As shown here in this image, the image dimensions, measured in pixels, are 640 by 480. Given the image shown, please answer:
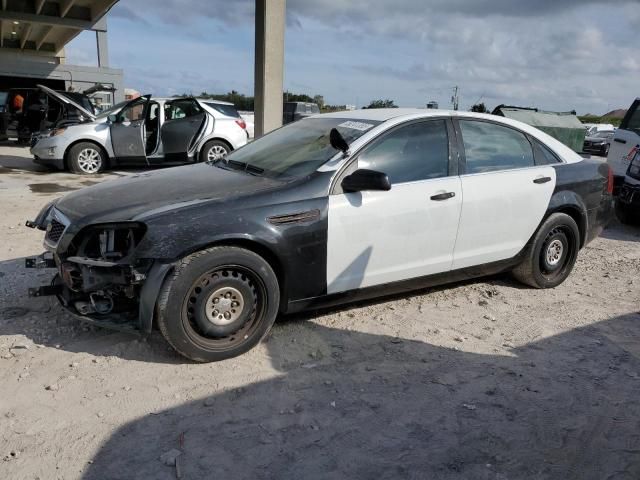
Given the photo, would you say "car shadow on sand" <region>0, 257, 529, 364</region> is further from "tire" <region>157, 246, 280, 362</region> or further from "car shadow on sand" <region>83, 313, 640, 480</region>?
"car shadow on sand" <region>83, 313, 640, 480</region>

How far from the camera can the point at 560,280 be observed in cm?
515

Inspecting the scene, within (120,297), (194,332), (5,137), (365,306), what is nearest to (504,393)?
(365,306)

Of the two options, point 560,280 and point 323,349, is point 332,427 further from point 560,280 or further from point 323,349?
point 560,280

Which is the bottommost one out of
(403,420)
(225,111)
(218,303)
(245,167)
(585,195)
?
(403,420)

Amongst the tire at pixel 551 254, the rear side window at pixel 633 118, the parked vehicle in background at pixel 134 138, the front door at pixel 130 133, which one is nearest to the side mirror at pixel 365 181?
the tire at pixel 551 254

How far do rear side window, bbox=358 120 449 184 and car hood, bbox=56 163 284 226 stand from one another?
74 cm

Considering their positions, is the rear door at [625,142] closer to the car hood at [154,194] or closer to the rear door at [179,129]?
the car hood at [154,194]

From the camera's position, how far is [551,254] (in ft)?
16.4

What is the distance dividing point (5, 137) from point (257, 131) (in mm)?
11023

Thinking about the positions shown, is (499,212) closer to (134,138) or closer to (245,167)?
(245,167)


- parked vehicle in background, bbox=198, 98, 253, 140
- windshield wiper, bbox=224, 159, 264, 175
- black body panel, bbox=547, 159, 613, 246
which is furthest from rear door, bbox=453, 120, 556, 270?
parked vehicle in background, bbox=198, 98, 253, 140

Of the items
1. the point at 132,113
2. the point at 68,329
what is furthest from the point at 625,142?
the point at 132,113

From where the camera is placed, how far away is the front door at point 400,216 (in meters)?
3.77

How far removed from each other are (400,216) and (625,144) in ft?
20.3
